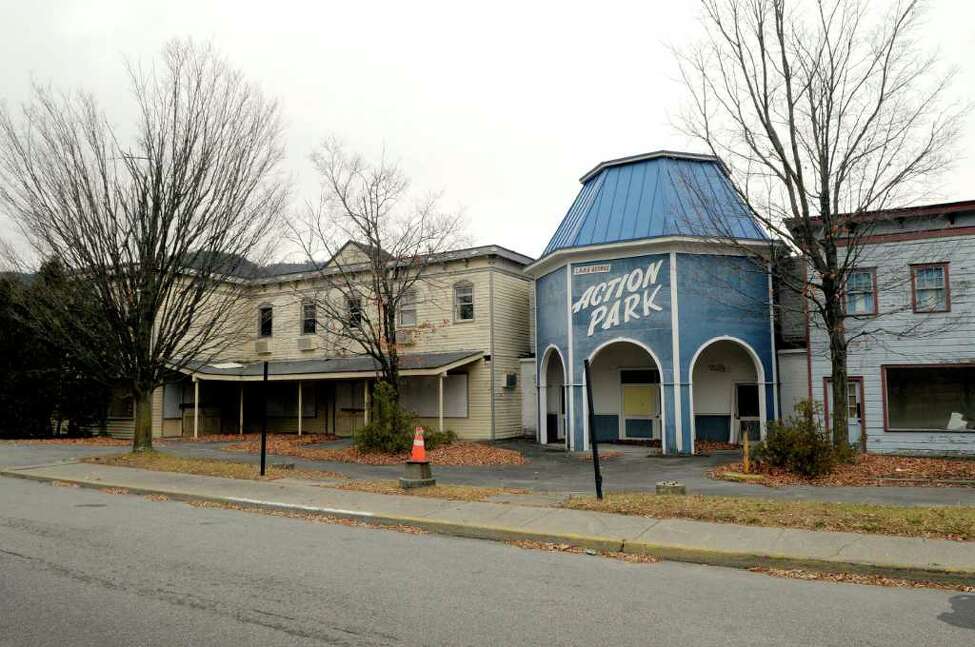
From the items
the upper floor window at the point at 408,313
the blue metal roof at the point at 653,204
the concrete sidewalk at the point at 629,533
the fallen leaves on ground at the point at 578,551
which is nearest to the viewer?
the concrete sidewalk at the point at 629,533

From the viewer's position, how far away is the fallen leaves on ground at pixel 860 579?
6.79 meters

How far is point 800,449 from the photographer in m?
14.0

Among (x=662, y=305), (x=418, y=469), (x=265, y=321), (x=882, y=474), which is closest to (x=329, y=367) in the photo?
(x=265, y=321)

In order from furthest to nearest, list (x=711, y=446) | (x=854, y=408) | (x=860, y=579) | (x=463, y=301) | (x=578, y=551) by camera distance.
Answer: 1. (x=463, y=301)
2. (x=711, y=446)
3. (x=854, y=408)
4. (x=578, y=551)
5. (x=860, y=579)

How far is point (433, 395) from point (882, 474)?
15262mm

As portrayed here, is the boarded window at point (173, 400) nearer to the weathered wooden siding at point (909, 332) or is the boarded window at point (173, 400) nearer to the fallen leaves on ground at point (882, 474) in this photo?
the fallen leaves on ground at point (882, 474)

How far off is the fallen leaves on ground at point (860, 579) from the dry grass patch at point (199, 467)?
31.0 ft

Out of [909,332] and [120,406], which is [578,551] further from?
[120,406]

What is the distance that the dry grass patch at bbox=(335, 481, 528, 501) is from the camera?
11680 millimetres

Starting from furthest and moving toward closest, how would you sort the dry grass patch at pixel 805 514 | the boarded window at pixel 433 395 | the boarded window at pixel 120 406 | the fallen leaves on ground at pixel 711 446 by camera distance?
the boarded window at pixel 120 406 → the boarded window at pixel 433 395 → the fallen leaves on ground at pixel 711 446 → the dry grass patch at pixel 805 514

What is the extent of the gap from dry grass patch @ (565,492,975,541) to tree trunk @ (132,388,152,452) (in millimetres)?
12212

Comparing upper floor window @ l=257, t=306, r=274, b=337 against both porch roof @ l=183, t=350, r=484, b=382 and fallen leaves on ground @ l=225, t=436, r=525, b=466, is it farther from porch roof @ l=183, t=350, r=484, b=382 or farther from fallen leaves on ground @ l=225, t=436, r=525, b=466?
fallen leaves on ground @ l=225, t=436, r=525, b=466

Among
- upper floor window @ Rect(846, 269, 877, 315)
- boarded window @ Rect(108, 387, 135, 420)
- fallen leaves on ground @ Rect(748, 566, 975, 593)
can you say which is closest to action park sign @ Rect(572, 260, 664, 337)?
upper floor window @ Rect(846, 269, 877, 315)

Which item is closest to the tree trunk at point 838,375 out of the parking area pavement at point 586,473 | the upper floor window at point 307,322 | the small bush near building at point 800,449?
the small bush near building at point 800,449
